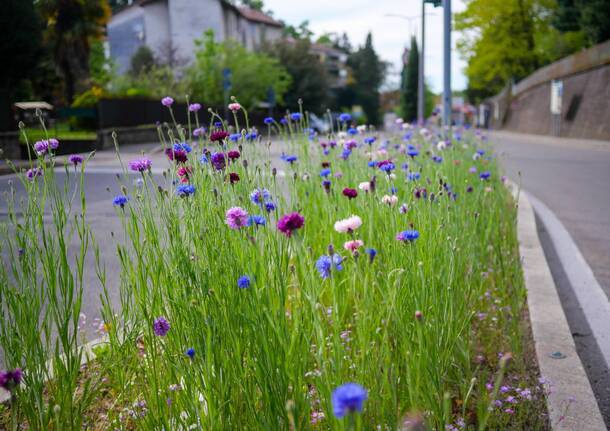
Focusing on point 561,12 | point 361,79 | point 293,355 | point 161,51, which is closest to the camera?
point 293,355

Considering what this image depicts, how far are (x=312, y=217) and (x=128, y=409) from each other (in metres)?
2.17

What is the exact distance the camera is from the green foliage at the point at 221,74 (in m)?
35.1

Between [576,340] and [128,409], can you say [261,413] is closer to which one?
[128,409]

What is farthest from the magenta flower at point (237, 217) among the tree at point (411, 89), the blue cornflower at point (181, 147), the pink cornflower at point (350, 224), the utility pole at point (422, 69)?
the tree at point (411, 89)

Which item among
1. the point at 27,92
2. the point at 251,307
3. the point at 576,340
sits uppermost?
the point at 27,92

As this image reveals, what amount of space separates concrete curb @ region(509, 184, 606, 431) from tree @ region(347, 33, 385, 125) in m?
72.9

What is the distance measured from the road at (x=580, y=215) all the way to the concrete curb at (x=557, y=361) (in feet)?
0.66

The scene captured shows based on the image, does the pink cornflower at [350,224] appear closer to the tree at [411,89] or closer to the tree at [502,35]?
the tree at [502,35]

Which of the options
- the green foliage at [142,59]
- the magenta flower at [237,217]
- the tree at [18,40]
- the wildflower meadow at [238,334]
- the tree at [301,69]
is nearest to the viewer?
the wildflower meadow at [238,334]

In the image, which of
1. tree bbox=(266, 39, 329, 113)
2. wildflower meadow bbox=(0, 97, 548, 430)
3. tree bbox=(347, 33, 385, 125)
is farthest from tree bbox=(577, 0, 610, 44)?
tree bbox=(347, 33, 385, 125)

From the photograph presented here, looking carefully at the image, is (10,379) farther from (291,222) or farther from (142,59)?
(142,59)

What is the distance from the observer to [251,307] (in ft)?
7.18

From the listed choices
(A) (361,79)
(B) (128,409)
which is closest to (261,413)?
(B) (128,409)

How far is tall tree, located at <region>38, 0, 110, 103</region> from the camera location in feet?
110
